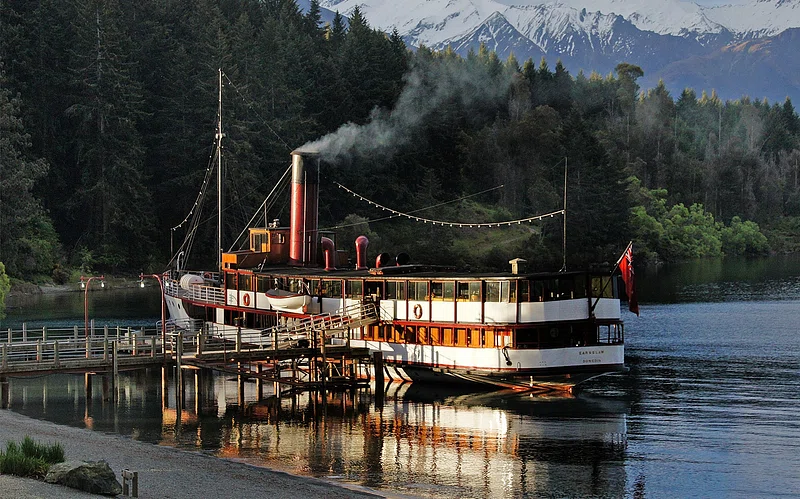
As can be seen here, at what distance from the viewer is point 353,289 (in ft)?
199

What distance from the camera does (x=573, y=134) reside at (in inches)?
6304

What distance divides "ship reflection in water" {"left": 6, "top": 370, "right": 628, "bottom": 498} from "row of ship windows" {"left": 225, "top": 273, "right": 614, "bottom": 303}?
4937 millimetres

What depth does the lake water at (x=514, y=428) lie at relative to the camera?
41531mm

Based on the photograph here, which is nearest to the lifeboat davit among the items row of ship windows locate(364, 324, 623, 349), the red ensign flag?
row of ship windows locate(364, 324, 623, 349)

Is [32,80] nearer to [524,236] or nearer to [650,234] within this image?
[524,236]

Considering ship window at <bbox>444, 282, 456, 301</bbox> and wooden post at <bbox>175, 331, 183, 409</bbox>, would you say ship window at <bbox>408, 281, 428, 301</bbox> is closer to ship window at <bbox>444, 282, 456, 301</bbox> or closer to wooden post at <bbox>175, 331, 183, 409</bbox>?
ship window at <bbox>444, 282, 456, 301</bbox>

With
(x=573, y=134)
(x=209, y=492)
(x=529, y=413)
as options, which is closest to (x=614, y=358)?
(x=529, y=413)

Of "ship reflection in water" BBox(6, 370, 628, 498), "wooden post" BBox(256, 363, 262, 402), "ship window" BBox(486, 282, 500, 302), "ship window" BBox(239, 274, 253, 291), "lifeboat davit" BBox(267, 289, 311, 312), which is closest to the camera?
"ship reflection in water" BBox(6, 370, 628, 498)

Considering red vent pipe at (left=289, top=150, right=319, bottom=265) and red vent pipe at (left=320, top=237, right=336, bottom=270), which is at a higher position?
red vent pipe at (left=289, top=150, right=319, bottom=265)

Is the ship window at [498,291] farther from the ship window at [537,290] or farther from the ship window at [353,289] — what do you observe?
the ship window at [353,289]

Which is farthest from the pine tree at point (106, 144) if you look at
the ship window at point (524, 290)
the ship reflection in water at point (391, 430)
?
the ship window at point (524, 290)

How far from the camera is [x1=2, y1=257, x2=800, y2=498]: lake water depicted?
4153 centimetres

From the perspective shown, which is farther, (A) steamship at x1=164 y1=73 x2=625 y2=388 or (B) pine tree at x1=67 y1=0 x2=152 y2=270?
(B) pine tree at x1=67 y1=0 x2=152 y2=270

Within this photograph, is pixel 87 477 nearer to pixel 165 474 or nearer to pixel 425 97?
pixel 165 474
